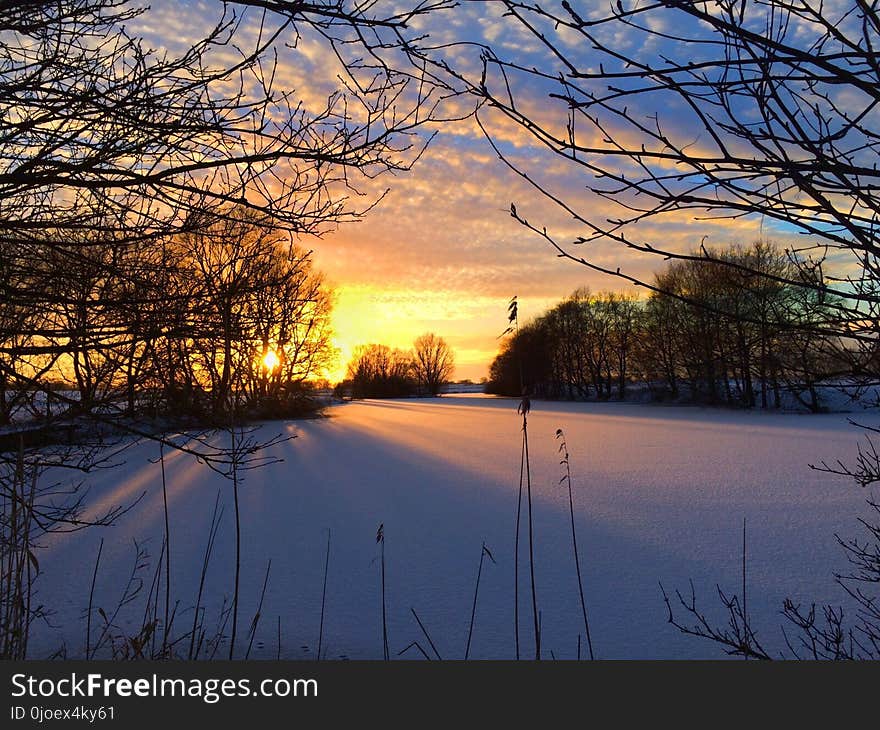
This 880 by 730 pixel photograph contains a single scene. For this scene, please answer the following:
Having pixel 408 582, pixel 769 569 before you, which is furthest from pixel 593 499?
pixel 408 582

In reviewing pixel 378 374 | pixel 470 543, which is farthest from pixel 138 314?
pixel 378 374

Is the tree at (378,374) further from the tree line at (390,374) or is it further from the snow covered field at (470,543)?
the snow covered field at (470,543)

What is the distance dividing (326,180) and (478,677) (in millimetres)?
1704

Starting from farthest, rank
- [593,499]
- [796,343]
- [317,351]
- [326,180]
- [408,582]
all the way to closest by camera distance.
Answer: [317,351] → [593,499] → [408,582] → [326,180] → [796,343]

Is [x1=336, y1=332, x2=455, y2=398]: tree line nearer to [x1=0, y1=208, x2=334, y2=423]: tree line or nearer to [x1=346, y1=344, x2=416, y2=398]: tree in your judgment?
[x1=346, y1=344, x2=416, y2=398]: tree

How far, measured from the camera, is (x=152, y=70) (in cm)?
192

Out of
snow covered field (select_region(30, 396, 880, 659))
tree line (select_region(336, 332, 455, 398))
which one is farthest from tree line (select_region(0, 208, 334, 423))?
tree line (select_region(336, 332, 455, 398))

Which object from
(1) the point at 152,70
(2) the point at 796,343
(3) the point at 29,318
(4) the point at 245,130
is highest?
(1) the point at 152,70

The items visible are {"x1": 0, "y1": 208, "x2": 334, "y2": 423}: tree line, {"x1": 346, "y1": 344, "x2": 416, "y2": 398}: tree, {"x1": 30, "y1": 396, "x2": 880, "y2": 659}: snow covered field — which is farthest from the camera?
{"x1": 346, "y1": 344, "x2": 416, "y2": 398}: tree

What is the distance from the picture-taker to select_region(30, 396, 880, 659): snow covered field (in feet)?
12.0

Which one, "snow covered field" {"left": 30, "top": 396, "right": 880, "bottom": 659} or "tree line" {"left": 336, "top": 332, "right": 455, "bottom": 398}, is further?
"tree line" {"left": 336, "top": 332, "right": 455, "bottom": 398}

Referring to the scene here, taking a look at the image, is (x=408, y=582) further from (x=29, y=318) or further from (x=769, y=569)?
(x=29, y=318)

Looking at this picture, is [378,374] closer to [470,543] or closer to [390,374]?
[390,374]

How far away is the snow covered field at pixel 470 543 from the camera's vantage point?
367cm
